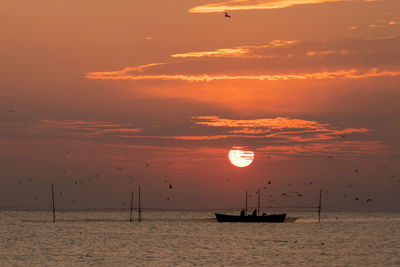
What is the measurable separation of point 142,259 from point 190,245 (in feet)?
98.0

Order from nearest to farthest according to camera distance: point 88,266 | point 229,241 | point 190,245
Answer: point 88,266 < point 190,245 < point 229,241

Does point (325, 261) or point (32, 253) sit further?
point (32, 253)

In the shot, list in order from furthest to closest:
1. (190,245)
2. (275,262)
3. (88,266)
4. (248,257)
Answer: (190,245)
(248,257)
(275,262)
(88,266)

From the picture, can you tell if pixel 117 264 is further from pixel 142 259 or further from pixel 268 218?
pixel 268 218

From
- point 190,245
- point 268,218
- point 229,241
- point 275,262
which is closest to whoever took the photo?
point 275,262

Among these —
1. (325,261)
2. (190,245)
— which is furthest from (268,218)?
(325,261)

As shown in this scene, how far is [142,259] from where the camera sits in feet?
303

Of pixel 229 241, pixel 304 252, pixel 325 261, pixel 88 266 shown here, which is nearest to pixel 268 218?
pixel 229 241

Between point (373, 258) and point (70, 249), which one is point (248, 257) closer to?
point (373, 258)

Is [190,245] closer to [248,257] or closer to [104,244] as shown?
[104,244]

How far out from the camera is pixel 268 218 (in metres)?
176

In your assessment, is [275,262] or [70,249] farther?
A: [70,249]

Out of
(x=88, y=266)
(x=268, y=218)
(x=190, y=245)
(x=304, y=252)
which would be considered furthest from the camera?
(x=268, y=218)

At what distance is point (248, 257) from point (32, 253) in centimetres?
3101
